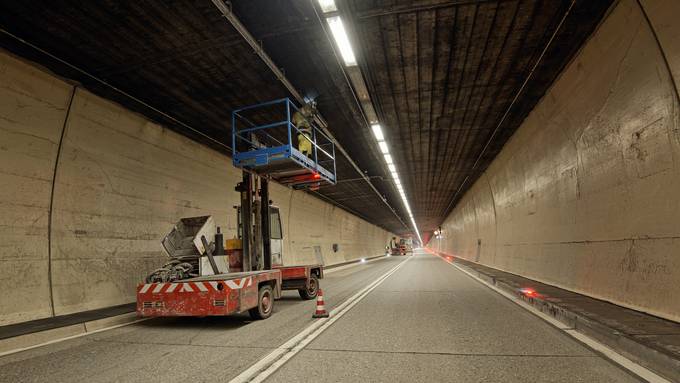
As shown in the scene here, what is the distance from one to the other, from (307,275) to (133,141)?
6.14m

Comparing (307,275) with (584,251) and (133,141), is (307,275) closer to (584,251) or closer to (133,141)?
(133,141)

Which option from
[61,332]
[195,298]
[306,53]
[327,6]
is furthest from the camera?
[306,53]

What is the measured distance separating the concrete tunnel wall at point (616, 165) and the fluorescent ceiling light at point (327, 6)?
4.86 meters

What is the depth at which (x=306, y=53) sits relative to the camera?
25.1 ft

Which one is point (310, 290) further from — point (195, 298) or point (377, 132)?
point (377, 132)

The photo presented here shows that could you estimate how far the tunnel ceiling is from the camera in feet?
20.5

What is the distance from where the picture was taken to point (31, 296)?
272 inches

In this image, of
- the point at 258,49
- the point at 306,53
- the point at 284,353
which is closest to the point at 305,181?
the point at 306,53

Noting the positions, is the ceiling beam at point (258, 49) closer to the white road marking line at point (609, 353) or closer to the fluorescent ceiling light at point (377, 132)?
the fluorescent ceiling light at point (377, 132)

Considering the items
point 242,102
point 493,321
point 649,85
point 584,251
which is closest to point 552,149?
point 584,251

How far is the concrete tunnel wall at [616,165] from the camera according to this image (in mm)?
5090

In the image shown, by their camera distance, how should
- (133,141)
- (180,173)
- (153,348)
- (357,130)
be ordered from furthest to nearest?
(357,130) → (180,173) → (133,141) → (153,348)

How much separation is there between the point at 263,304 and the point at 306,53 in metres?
5.56

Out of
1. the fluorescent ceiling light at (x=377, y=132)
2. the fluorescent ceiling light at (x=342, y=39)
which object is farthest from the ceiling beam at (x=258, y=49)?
the fluorescent ceiling light at (x=377, y=132)
